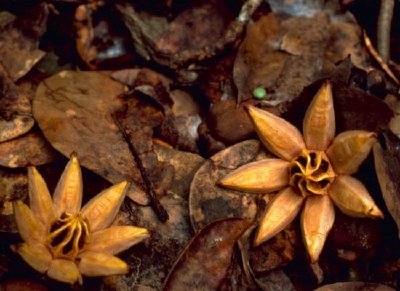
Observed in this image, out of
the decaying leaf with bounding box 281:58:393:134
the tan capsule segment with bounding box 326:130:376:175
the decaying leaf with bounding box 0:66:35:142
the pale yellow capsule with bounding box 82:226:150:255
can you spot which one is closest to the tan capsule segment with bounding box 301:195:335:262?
the tan capsule segment with bounding box 326:130:376:175

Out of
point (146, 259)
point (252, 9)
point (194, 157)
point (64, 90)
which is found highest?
point (252, 9)

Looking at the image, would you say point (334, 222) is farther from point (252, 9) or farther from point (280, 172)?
point (252, 9)

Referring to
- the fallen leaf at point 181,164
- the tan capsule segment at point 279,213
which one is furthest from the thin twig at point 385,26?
the fallen leaf at point 181,164

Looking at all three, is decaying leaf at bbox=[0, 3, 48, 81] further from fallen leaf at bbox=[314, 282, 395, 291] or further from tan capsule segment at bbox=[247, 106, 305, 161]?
fallen leaf at bbox=[314, 282, 395, 291]

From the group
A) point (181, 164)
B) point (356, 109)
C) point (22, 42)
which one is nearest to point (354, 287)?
point (356, 109)

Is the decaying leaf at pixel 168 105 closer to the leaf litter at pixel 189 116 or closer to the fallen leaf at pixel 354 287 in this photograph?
the leaf litter at pixel 189 116

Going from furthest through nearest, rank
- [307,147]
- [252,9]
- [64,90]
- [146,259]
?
[252,9] < [64,90] < [307,147] < [146,259]

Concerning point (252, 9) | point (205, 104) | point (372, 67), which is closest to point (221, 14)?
point (252, 9)
